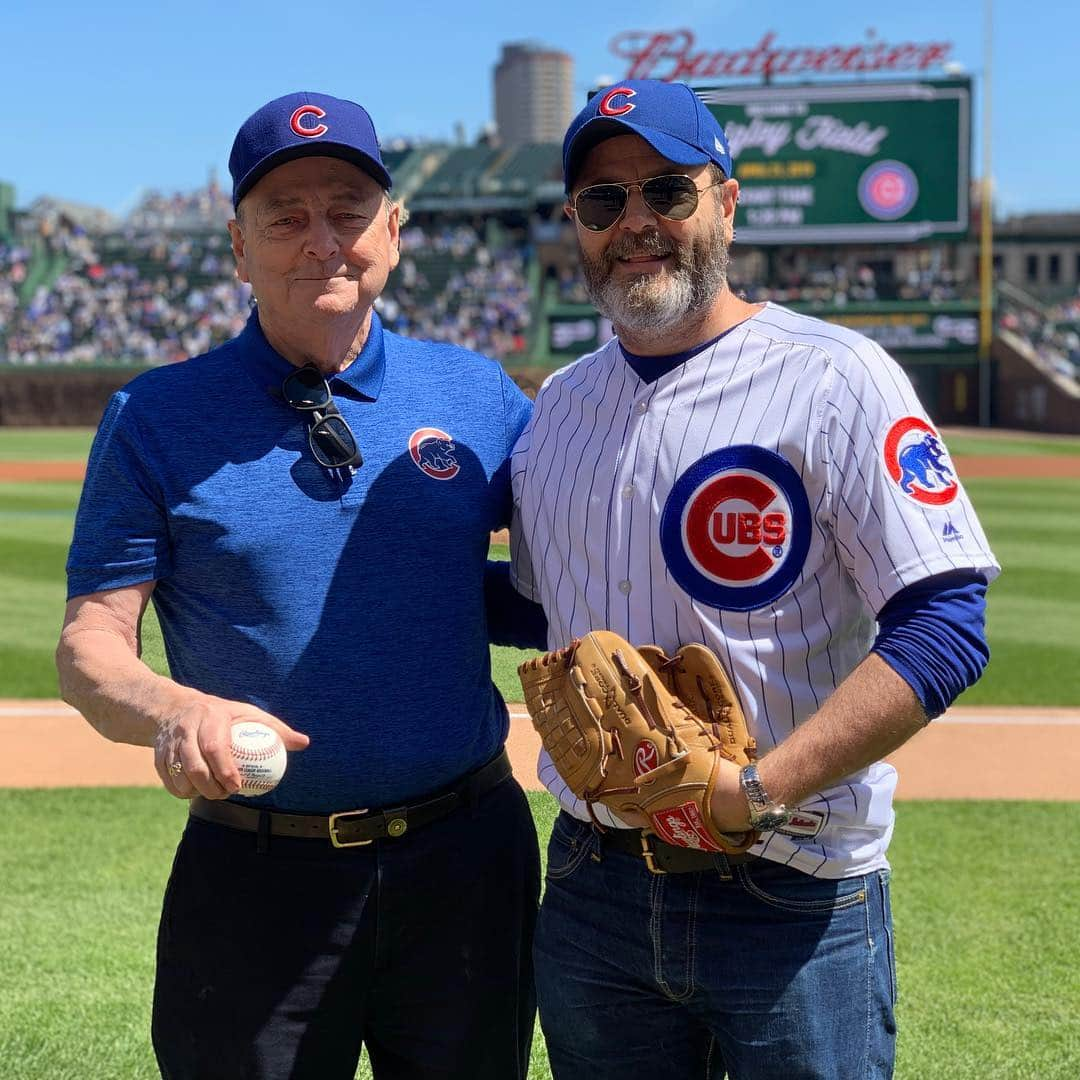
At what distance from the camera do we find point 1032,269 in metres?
59.6

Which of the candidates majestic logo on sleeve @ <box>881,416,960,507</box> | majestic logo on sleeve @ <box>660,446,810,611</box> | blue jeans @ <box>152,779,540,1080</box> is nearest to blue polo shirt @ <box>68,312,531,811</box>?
blue jeans @ <box>152,779,540,1080</box>

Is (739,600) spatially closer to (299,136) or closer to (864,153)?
(299,136)

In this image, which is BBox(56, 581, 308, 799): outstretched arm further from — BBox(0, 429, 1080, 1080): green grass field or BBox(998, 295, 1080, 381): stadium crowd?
BBox(998, 295, 1080, 381): stadium crowd

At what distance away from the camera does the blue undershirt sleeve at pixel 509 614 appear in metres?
2.69

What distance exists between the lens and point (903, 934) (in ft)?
14.9

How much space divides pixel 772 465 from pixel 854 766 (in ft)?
1.62

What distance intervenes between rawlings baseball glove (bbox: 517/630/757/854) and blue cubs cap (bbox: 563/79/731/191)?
84 centimetres

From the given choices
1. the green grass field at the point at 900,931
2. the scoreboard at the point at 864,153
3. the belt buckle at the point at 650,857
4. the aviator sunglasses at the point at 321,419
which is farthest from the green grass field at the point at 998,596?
the scoreboard at the point at 864,153

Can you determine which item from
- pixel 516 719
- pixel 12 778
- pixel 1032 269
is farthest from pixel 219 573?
pixel 1032 269

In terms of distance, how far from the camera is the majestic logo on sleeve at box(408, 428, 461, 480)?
99.4 inches

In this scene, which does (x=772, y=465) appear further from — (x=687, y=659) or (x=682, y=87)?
(x=682, y=87)

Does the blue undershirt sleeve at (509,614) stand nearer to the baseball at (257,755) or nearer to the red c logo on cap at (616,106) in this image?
the baseball at (257,755)

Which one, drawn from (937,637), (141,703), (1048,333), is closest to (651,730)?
(937,637)

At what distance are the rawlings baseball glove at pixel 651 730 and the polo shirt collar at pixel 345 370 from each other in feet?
2.23
